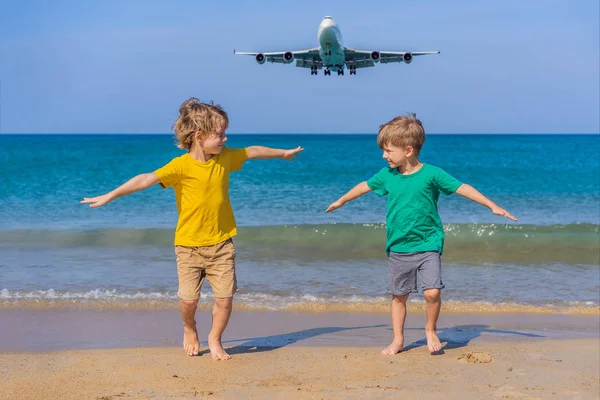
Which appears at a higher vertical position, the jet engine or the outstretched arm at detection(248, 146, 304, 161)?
the jet engine

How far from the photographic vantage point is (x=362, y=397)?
3.67 metres

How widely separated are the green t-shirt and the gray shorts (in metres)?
0.05

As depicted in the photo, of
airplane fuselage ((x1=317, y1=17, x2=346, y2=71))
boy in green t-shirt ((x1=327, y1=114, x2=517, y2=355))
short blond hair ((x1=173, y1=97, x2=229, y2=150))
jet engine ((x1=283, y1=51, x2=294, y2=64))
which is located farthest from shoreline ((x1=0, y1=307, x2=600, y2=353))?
jet engine ((x1=283, y1=51, x2=294, y2=64))

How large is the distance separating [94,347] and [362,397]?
2.06m

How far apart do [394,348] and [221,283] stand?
1183mm

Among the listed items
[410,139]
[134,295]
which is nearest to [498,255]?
[134,295]

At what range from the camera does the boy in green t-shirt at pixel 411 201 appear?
442 centimetres

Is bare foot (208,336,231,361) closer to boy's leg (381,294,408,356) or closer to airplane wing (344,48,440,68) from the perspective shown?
boy's leg (381,294,408,356)

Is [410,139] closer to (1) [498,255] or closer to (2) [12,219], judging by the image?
(1) [498,255]

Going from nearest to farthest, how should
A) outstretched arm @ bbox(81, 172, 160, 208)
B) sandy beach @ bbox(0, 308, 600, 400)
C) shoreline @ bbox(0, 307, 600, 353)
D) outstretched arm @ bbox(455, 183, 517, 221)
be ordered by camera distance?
sandy beach @ bbox(0, 308, 600, 400) < outstretched arm @ bbox(81, 172, 160, 208) < outstretched arm @ bbox(455, 183, 517, 221) < shoreline @ bbox(0, 307, 600, 353)

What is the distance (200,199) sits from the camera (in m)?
4.31

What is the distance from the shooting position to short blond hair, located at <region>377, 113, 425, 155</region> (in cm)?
439

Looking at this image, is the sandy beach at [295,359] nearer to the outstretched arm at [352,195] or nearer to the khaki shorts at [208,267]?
the khaki shorts at [208,267]

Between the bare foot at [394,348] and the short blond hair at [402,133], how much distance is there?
4.04 ft
